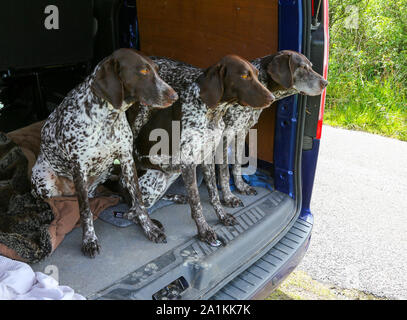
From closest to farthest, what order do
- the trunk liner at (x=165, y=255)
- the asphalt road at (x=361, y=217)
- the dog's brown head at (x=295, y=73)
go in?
the trunk liner at (x=165, y=255)
the dog's brown head at (x=295, y=73)
the asphalt road at (x=361, y=217)

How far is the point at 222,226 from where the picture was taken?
8.51 feet

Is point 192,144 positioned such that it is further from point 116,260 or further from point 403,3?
point 403,3

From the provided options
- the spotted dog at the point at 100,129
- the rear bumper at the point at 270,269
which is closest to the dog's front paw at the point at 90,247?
the spotted dog at the point at 100,129

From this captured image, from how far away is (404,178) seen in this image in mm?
4793

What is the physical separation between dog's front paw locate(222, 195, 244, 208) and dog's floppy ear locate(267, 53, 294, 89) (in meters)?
0.84

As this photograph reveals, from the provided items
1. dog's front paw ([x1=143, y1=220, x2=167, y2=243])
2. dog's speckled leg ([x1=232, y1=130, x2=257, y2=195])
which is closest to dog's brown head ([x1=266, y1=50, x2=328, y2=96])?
dog's speckled leg ([x1=232, y1=130, x2=257, y2=195])

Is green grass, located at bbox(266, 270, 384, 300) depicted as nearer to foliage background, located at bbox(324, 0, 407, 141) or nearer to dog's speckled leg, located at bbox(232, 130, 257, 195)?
dog's speckled leg, located at bbox(232, 130, 257, 195)

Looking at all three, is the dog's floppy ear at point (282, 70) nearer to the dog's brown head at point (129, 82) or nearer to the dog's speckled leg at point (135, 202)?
the dog's brown head at point (129, 82)

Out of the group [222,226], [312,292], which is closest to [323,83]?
[222,226]

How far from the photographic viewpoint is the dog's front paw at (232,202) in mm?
2887

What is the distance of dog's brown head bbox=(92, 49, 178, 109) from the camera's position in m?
2.17

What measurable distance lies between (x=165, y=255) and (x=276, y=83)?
130 cm

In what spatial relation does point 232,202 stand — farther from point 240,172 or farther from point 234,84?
point 234,84

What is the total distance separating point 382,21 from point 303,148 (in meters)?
6.00
